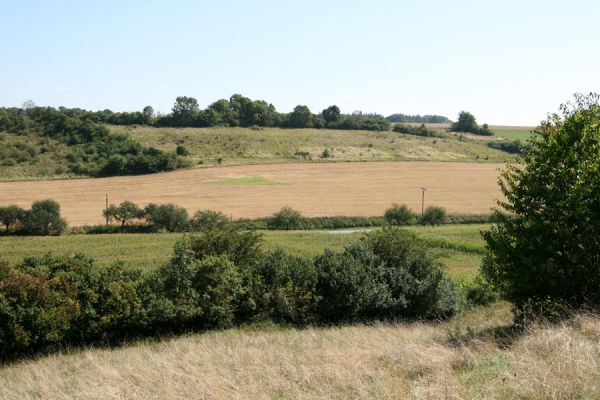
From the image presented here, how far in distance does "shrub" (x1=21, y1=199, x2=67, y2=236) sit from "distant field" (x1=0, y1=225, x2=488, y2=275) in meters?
2.09

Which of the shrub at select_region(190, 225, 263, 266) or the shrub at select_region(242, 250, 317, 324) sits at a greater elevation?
the shrub at select_region(190, 225, 263, 266)

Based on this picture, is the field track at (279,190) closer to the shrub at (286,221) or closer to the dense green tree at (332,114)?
the shrub at (286,221)

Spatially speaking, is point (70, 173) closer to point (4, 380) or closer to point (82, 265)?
point (82, 265)

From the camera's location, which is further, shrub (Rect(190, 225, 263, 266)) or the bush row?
shrub (Rect(190, 225, 263, 266))

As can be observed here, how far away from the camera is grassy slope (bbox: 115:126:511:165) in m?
93.6

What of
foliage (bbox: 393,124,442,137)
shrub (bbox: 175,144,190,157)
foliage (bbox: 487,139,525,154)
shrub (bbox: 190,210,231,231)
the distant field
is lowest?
the distant field

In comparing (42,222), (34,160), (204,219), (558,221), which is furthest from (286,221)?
(34,160)

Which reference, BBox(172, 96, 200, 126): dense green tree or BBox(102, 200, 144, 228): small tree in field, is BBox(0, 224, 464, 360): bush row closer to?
BBox(102, 200, 144, 228): small tree in field

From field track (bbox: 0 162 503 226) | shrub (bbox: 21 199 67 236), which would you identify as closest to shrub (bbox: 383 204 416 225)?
field track (bbox: 0 162 503 226)

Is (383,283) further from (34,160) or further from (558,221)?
(34,160)

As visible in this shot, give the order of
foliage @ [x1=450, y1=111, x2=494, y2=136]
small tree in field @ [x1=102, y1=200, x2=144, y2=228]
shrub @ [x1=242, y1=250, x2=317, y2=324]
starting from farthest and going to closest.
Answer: foliage @ [x1=450, y1=111, x2=494, y2=136] → small tree in field @ [x1=102, y1=200, x2=144, y2=228] → shrub @ [x1=242, y1=250, x2=317, y2=324]

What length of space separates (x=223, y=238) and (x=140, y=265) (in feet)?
50.1

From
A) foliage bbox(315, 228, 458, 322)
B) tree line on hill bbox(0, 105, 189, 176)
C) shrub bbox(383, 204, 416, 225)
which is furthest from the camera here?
tree line on hill bbox(0, 105, 189, 176)

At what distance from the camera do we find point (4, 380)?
41.0 ft
